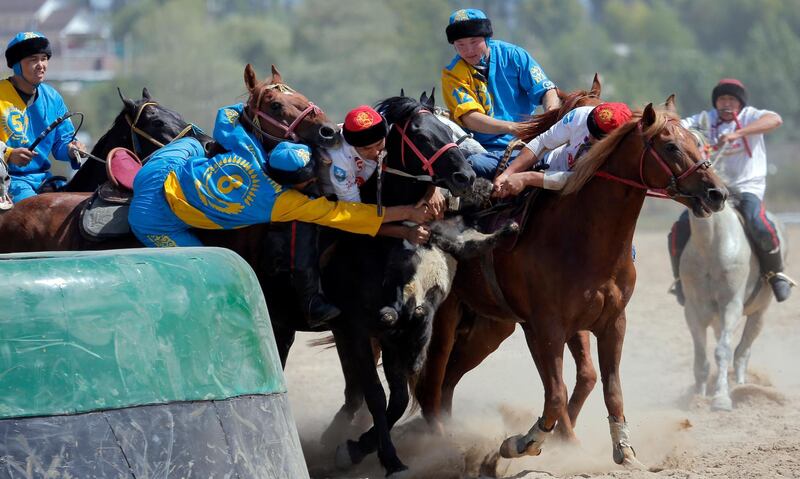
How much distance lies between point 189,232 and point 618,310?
7.26ft

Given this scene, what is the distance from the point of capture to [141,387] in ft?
11.5

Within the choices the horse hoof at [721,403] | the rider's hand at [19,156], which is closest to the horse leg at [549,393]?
the horse hoof at [721,403]

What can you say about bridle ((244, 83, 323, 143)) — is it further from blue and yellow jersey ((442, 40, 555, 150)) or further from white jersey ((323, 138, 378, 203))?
blue and yellow jersey ((442, 40, 555, 150))

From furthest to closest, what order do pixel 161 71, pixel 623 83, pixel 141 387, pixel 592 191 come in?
pixel 623 83 → pixel 161 71 → pixel 592 191 → pixel 141 387

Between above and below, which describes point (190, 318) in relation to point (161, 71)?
below

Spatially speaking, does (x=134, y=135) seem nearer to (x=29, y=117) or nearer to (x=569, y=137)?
(x=29, y=117)

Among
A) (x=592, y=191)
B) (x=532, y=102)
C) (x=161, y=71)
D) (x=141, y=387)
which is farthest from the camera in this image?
(x=161, y=71)

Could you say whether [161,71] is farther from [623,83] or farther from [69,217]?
A: [69,217]

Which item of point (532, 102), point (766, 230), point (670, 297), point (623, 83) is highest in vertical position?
point (623, 83)

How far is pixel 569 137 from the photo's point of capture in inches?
247

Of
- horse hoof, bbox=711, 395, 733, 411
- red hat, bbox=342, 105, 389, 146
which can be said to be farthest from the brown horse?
horse hoof, bbox=711, 395, 733, 411

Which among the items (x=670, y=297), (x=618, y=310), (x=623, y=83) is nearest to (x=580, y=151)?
(x=618, y=310)

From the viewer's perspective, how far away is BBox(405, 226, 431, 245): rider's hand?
5.97 meters

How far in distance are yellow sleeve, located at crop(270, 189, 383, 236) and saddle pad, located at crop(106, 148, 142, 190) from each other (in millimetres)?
1068
